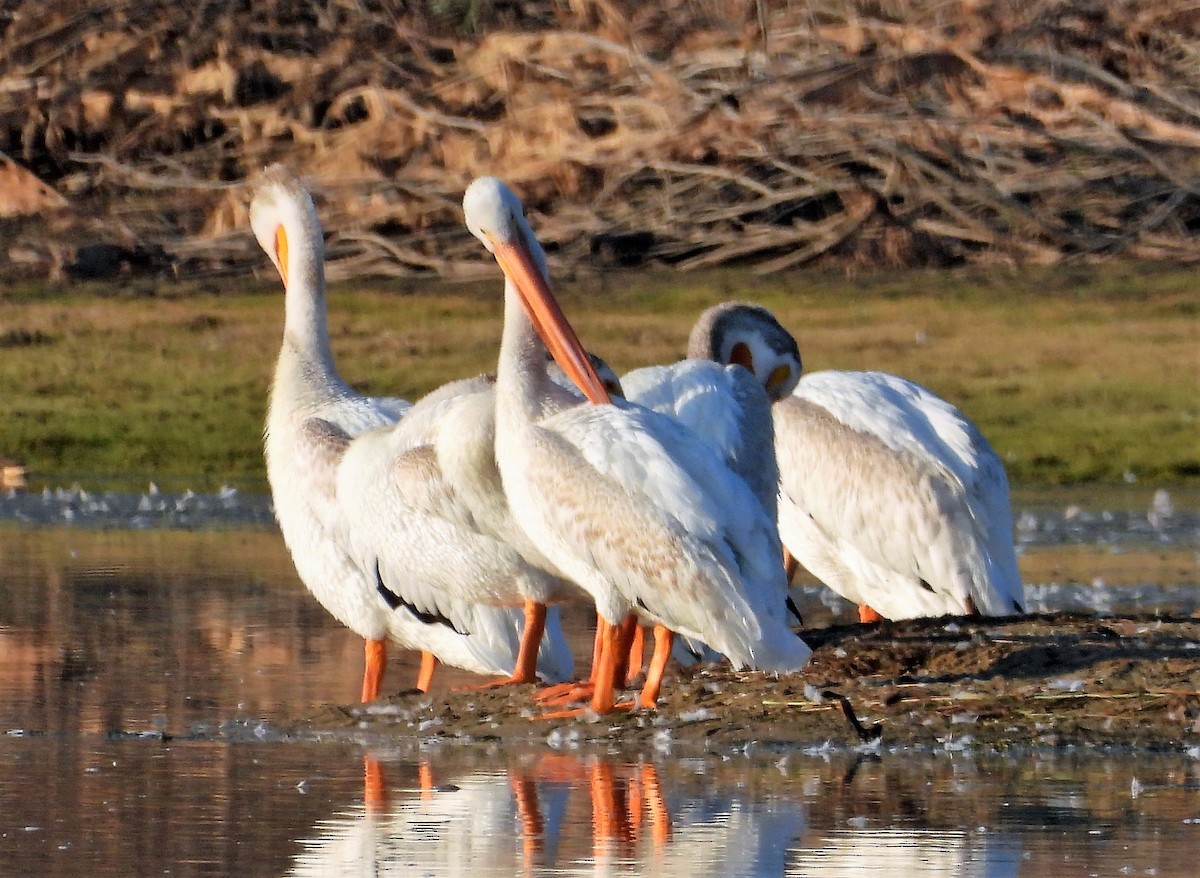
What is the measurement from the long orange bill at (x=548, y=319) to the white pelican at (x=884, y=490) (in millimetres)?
991

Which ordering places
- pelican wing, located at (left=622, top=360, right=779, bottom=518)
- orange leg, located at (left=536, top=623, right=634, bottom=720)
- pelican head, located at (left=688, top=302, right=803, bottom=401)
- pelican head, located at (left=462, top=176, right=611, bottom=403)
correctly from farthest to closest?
1. pelican head, located at (left=688, top=302, right=803, bottom=401)
2. pelican head, located at (left=462, top=176, right=611, bottom=403)
3. pelican wing, located at (left=622, top=360, right=779, bottom=518)
4. orange leg, located at (left=536, top=623, right=634, bottom=720)

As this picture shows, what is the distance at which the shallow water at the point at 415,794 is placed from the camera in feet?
15.5

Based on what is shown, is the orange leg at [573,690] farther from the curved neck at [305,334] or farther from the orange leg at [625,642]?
the curved neck at [305,334]

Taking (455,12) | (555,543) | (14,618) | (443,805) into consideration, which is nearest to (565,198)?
(455,12)

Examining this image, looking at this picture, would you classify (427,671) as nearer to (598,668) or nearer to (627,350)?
(598,668)

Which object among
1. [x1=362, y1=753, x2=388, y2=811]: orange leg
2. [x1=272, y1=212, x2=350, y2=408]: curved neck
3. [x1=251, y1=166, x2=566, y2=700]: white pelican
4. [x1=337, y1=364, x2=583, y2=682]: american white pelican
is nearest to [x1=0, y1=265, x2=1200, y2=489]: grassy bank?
[x1=272, y1=212, x2=350, y2=408]: curved neck

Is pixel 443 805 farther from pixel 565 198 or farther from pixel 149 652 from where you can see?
pixel 565 198

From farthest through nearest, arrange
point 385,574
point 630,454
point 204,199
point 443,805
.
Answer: point 204,199 → point 385,574 → point 630,454 → point 443,805

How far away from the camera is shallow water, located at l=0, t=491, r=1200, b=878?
474 cm

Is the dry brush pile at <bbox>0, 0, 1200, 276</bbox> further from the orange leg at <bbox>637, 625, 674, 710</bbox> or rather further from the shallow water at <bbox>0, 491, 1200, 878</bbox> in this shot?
the orange leg at <bbox>637, 625, 674, 710</bbox>

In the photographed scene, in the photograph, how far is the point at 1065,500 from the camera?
12.4 meters

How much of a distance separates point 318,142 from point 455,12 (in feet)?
4.58

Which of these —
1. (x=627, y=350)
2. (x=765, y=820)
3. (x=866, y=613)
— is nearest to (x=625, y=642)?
(x=765, y=820)

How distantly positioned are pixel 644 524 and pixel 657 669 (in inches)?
23.7
